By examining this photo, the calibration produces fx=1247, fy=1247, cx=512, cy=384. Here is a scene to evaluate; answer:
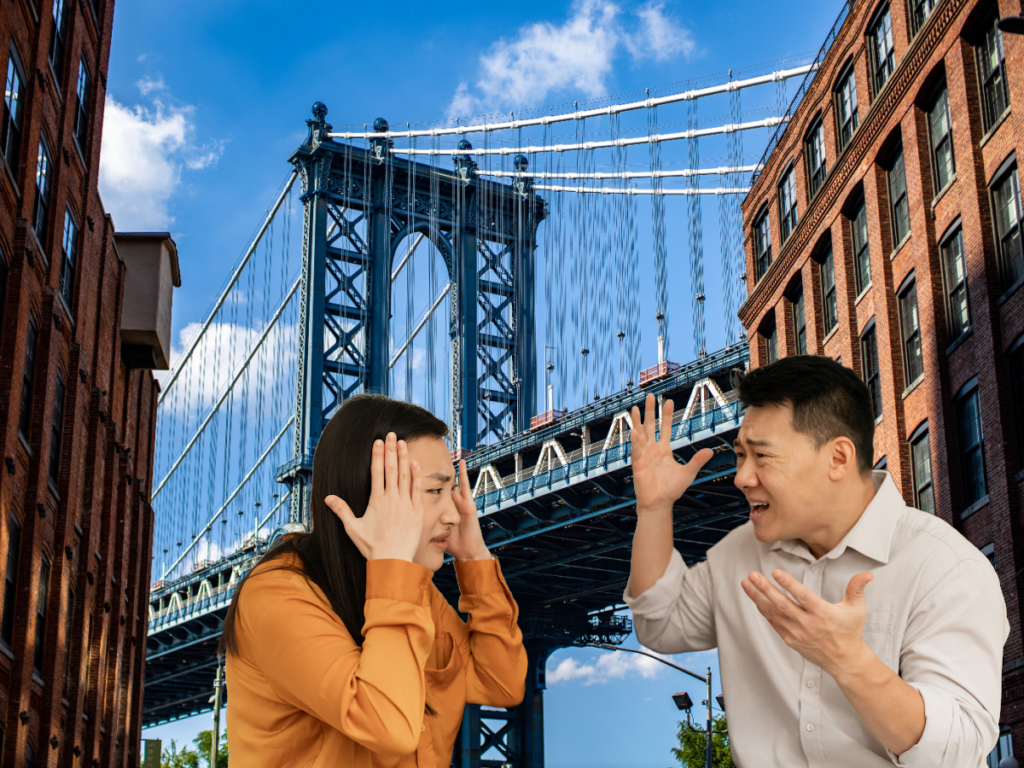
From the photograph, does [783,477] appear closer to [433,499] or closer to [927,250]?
[433,499]

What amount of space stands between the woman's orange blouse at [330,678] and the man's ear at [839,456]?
110 centimetres

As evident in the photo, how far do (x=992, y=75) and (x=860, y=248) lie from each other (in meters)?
7.47

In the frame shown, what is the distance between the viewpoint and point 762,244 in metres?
37.7

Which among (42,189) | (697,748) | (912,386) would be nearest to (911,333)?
(912,386)

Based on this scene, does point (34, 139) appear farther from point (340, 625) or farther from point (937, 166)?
point (340, 625)

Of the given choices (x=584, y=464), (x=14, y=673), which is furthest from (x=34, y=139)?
(x=584, y=464)

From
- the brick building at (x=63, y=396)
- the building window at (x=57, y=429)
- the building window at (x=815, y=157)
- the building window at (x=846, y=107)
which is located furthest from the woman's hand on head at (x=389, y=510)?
the building window at (x=815, y=157)

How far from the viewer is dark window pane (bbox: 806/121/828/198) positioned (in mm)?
32562

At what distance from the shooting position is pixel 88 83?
26406 millimetres

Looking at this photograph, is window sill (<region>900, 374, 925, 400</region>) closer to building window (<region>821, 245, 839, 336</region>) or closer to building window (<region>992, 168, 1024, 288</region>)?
building window (<region>992, 168, 1024, 288</region>)

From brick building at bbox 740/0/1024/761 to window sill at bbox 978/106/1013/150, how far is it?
48mm

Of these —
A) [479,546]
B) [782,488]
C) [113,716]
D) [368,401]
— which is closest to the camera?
[782,488]

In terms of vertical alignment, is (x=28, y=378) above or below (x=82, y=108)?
below

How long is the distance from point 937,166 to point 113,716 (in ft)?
74.9
